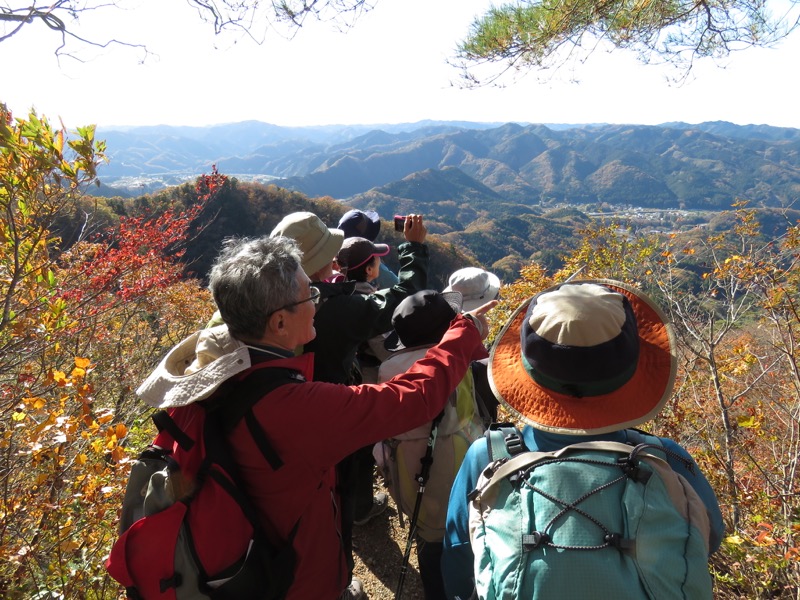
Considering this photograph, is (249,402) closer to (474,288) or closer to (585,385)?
(585,385)

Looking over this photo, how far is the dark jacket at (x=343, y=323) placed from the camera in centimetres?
171

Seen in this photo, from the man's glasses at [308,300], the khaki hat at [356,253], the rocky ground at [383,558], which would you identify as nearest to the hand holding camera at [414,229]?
the khaki hat at [356,253]

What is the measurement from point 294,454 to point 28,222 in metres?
2.47

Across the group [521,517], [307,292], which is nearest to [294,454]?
[307,292]

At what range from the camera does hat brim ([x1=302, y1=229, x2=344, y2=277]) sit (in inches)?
76.9

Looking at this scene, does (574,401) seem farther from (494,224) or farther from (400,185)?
(400,185)

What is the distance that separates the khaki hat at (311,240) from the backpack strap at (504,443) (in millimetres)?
1114

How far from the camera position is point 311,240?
6.46ft

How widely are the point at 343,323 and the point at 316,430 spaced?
60 cm

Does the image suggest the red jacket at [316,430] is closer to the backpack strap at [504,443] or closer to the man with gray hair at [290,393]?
the man with gray hair at [290,393]

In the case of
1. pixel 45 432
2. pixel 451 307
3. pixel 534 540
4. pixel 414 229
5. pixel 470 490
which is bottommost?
pixel 45 432

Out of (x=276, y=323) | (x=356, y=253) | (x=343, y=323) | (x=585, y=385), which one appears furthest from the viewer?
(x=356, y=253)

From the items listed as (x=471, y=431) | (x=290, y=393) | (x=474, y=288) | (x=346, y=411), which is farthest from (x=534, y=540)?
(x=474, y=288)

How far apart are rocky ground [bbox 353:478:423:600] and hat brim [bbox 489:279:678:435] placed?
2038 millimetres
